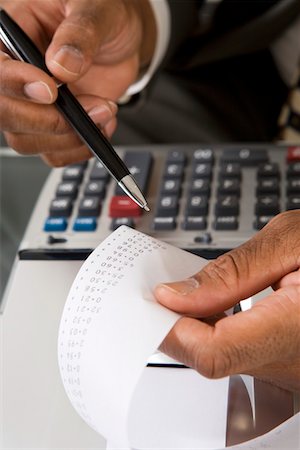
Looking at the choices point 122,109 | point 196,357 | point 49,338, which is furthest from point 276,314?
point 122,109

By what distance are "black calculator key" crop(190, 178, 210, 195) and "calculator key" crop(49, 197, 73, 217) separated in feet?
0.28

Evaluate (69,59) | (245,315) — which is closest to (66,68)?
(69,59)

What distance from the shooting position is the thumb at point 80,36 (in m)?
0.47

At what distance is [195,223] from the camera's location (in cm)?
49

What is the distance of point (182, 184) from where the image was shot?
53cm

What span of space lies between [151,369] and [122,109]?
1.31 feet

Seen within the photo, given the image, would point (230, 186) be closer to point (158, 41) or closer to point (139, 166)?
point (139, 166)

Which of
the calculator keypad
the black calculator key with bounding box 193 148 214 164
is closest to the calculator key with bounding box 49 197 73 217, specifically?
the calculator keypad

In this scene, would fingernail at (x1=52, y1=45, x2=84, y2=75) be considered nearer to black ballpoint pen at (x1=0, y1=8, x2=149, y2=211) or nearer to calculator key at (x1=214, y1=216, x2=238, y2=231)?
black ballpoint pen at (x1=0, y1=8, x2=149, y2=211)

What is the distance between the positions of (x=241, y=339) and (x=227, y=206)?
0.18 m

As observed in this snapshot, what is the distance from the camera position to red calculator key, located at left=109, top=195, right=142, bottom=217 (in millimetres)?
506

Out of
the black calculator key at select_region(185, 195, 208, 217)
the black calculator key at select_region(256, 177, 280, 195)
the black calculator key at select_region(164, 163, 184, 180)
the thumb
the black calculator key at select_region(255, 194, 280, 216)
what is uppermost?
the thumb

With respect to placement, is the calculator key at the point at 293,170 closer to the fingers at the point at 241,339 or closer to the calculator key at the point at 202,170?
the calculator key at the point at 202,170

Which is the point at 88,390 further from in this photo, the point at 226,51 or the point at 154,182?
the point at 226,51
